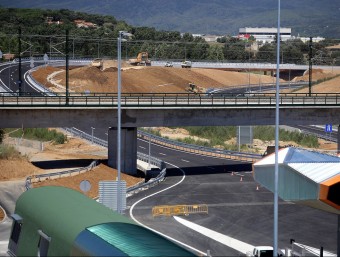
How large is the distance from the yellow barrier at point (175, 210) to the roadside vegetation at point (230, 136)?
34.4 meters

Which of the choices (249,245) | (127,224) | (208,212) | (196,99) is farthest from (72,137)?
(127,224)

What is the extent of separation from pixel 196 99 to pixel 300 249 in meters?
31.0

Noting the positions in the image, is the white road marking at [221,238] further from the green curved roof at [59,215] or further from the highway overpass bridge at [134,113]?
the highway overpass bridge at [134,113]

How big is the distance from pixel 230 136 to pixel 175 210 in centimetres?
4530

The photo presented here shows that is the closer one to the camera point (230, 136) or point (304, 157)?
point (304, 157)

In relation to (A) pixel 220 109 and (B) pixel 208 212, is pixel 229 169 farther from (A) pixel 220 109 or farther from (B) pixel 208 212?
(B) pixel 208 212

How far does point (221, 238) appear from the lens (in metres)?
35.4

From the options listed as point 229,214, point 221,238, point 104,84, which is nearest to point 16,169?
point 229,214

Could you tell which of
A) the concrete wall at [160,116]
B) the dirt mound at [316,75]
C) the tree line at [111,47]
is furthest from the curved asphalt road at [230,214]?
the dirt mound at [316,75]

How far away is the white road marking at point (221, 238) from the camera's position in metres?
33.5

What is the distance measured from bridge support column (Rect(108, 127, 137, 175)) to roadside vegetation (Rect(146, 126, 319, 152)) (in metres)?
22.3

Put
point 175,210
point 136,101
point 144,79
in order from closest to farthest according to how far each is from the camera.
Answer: point 175,210 → point 136,101 → point 144,79

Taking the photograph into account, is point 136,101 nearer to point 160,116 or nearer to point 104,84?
point 160,116

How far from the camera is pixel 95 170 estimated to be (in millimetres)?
53062
